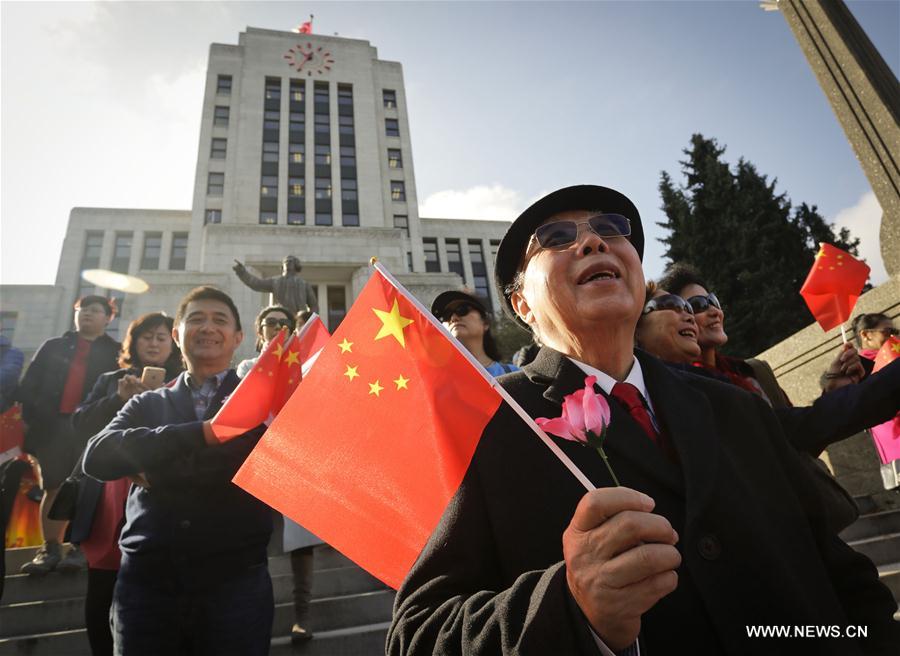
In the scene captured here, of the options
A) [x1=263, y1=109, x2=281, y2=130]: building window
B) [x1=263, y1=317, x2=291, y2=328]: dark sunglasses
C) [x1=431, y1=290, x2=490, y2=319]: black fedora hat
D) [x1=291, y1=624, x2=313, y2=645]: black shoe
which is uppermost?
[x1=263, y1=109, x2=281, y2=130]: building window

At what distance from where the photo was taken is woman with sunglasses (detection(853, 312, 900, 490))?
414 cm

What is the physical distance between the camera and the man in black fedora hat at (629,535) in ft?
2.93

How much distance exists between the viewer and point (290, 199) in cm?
3272

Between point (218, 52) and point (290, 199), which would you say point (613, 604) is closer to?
point (290, 199)

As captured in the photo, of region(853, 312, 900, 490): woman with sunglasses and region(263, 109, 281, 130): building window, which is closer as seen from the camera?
region(853, 312, 900, 490): woman with sunglasses

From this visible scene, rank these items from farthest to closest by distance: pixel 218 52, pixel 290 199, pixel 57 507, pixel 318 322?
pixel 218 52, pixel 290 199, pixel 318 322, pixel 57 507

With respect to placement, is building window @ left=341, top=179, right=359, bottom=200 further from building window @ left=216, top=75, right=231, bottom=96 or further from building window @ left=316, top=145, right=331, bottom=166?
building window @ left=216, top=75, right=231, bottom=96

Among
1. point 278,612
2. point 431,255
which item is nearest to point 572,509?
point 278,612

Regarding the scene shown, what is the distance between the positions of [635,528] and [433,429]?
0.76 m

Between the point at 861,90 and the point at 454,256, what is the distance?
124ft

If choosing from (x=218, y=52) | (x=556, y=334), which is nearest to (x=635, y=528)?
(x=556, y=334)

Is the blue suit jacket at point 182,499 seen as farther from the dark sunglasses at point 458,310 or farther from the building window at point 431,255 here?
the building window at point 431,255

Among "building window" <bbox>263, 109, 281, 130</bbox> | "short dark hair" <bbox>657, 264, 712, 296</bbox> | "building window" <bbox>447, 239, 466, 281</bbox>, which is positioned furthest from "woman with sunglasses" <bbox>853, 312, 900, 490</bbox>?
"building window" <bbox>447, 239, 466, 281</bbox>

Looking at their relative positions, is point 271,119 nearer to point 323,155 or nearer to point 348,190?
point 323,155
